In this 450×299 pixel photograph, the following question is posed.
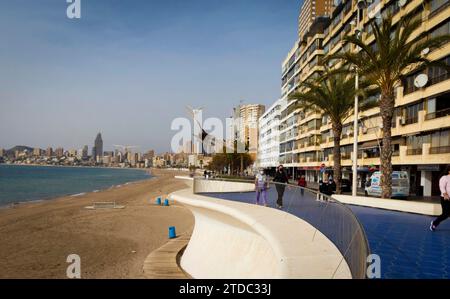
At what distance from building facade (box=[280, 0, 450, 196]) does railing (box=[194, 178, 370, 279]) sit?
44.1ft

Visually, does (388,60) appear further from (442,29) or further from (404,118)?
(404,118)

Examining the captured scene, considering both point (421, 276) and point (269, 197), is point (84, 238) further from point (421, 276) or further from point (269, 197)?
point (421, 276)

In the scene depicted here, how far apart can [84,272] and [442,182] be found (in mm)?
14731

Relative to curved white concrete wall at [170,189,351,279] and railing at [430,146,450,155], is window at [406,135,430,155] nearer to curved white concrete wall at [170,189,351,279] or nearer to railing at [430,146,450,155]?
railing at [430,146,450,155]

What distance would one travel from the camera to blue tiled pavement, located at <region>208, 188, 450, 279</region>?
20.3 ft

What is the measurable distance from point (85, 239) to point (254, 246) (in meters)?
17.2

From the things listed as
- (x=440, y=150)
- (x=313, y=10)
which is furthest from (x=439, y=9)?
(x=313, y=10)

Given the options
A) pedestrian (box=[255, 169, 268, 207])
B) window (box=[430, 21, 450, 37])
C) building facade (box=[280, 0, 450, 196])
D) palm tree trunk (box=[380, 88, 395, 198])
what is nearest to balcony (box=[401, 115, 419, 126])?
building facade (box=[280, 0, 450, 196])

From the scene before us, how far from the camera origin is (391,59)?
18.0 meters

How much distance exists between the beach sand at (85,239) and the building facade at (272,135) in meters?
60.0

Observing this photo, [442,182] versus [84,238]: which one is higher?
[442,182]

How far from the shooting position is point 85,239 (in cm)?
2344

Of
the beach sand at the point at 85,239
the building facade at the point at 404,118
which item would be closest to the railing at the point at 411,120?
the building facade at the point at 404,118
